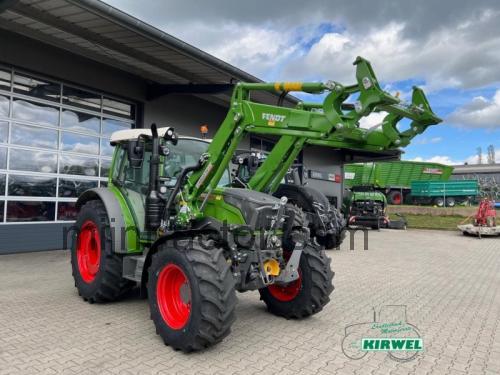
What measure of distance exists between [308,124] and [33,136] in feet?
25.2

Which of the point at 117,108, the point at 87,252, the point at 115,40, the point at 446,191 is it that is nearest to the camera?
the point at 87,252

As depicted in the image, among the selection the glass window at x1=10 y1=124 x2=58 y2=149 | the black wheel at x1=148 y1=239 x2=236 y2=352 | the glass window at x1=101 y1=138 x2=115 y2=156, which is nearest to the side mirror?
the black wheel at x1=148 y1=239 x2=236 y2=352

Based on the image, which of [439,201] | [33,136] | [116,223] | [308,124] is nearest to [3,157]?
[33,136]

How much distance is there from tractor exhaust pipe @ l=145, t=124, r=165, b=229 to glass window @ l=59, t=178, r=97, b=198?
250 inches

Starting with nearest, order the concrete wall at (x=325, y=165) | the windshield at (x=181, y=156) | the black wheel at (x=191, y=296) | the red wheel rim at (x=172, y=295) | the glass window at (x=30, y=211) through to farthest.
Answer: the black wheel at (x=191, y=296), the red wheel rim at (x=172, y=295), the windshield at (x=181, y=156), the glass window at (x=30, y=211), the concrete wall at (x=325, y=165)

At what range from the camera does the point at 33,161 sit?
9.78m

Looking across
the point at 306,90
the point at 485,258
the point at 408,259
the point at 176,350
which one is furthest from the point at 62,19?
the point at 485,258

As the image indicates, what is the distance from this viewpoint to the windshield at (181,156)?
17.4 feet

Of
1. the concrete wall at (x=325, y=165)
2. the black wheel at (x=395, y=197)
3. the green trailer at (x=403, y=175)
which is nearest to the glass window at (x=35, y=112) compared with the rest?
the concrete wall at (x=325, y=165)

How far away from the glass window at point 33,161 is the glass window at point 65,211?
87 cm

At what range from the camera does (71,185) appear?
1061 centimetres

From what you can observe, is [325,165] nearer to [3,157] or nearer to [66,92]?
[66,92]

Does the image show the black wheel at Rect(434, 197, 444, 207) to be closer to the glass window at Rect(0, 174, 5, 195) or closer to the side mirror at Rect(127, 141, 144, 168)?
the glass window at Rect(0, 174, 5, 195)

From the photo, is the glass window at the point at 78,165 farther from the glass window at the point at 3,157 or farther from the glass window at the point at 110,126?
the glass window at the point at 3,157
